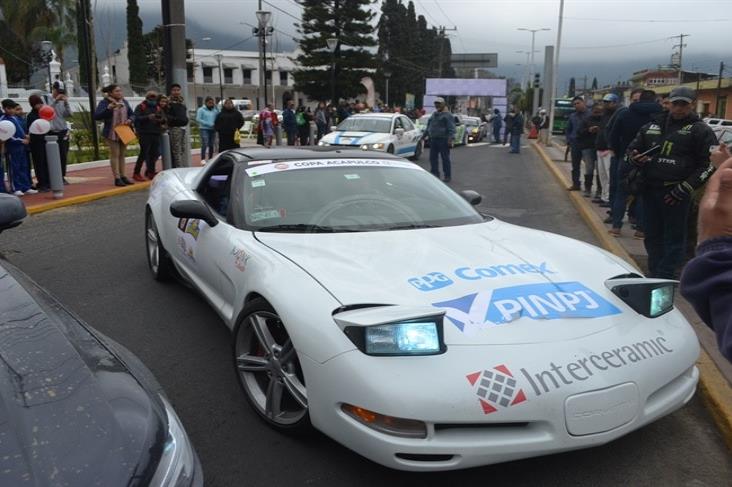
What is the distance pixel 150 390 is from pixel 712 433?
272 centimetres

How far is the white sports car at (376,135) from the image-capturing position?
15.4m

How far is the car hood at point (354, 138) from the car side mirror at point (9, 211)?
488 inches

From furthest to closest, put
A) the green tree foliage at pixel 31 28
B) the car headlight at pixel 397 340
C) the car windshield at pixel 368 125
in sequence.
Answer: the green tree foliage at pixel 31 28, the car windshield at pixel 368 125, the car headlight at pixel 397 340

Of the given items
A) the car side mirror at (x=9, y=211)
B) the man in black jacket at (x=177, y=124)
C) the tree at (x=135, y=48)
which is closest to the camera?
the car side mirror at (x=9, y=211)

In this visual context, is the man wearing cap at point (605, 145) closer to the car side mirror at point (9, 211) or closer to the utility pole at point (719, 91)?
the car side mirror at point (9, 211)

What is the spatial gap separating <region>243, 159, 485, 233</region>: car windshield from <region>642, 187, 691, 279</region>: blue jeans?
2.13 metres

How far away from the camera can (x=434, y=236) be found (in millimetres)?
3594

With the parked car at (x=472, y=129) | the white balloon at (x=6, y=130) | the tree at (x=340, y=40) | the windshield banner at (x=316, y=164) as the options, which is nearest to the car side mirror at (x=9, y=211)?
the windshield banner at (x=316, y=164)

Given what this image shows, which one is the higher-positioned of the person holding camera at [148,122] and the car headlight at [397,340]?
the person holding camera at [148,122]

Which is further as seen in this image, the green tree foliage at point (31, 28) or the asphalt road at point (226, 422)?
the green tree foliage at point (31, 28)

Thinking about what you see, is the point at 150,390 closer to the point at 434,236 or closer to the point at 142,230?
the point at 434,236

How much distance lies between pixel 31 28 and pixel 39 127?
44139mm

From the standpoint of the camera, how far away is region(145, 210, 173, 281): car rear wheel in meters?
5.23

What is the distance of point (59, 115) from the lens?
36.3 ft
